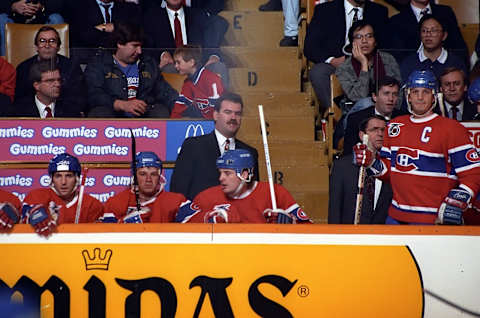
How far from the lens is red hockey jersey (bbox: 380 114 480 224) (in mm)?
7695

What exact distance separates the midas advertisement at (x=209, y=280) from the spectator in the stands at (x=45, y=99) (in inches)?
126

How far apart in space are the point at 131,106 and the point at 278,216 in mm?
2635

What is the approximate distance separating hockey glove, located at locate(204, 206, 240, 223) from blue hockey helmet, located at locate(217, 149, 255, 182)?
0.38 m

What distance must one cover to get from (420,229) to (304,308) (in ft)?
3.27

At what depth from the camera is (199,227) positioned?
6.98 m

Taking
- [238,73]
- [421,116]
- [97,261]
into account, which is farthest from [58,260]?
[238,73]

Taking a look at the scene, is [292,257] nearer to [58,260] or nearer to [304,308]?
[304,308]

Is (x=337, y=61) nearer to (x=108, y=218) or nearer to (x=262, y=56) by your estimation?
(x=262, y=56)

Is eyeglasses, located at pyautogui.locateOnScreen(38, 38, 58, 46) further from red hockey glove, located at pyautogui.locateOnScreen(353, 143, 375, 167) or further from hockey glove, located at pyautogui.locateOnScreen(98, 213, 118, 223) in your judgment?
red hockey glove, located at pyautogui.locateOnScreen(353, 143, 375, 167)

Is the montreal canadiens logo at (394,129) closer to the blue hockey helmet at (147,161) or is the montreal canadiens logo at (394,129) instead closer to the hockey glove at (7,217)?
the blue hockey helmet at (147,161)

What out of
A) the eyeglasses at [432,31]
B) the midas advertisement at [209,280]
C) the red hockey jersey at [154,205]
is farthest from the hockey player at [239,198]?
the eyeglasses at [432,31]

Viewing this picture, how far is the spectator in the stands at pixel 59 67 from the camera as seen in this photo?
980cm

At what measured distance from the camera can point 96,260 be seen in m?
6.94

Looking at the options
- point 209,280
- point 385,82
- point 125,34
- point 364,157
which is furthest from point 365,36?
point 209,280
